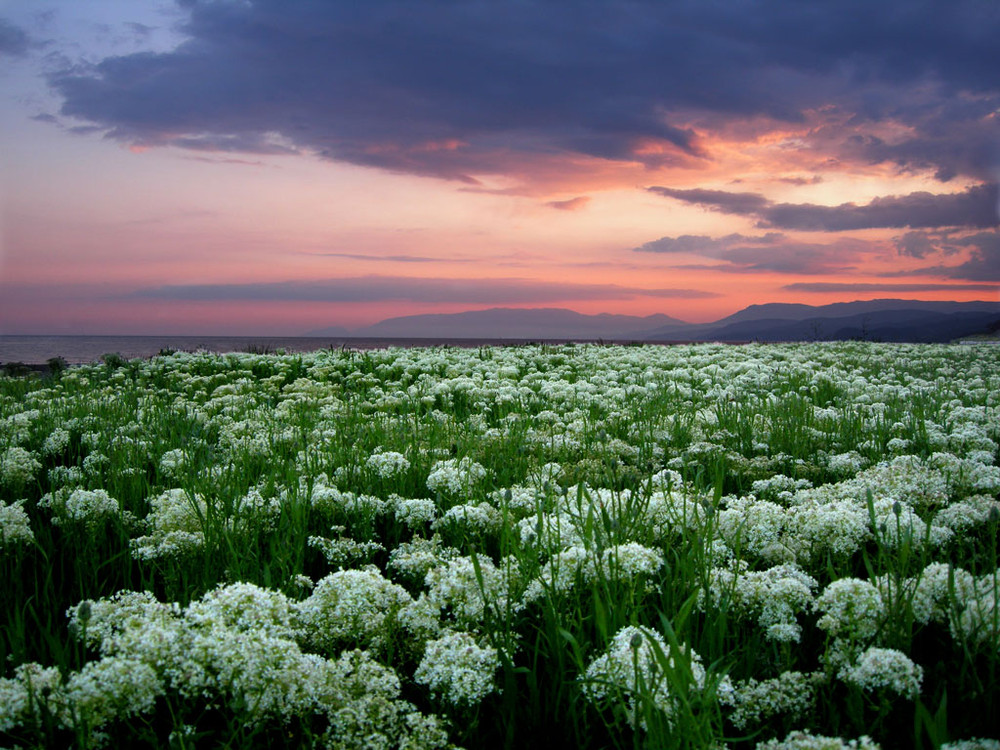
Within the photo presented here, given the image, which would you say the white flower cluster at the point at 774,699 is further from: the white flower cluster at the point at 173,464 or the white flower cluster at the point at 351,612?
the white flower cluster at the point at 173,464

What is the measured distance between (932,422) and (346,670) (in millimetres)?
7945

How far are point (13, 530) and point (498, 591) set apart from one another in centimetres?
321

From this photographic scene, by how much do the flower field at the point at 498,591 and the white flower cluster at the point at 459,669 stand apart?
12 millimetres

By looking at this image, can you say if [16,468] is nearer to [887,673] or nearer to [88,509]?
[88,509]

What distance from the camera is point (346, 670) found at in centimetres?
260

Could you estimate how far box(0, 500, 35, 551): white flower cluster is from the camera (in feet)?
13.6

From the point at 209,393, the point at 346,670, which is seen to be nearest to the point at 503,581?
the point at 346,670

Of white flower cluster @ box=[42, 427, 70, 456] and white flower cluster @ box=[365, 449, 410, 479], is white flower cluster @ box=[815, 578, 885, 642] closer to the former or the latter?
white flower cluster @ box=[365, 449, 410, 479]

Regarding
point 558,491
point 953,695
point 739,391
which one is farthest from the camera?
point 739,391

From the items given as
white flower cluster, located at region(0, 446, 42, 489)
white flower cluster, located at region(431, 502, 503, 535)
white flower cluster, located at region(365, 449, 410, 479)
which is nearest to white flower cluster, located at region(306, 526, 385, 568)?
white flower cluster, located at region(431, 502, 503, 535)

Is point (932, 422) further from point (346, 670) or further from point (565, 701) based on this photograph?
point (346, 670)

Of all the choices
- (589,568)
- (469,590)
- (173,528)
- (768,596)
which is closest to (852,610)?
(768,596)

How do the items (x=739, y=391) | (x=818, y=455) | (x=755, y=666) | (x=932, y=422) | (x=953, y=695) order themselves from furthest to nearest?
(x=739, y=391)
(x=932, y=422)
(x=818, y=455)
(x=755, y=666)
(x=953, y=695)

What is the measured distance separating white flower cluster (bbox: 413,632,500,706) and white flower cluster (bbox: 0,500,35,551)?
3018 mm
